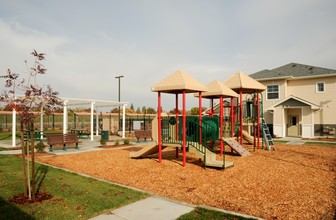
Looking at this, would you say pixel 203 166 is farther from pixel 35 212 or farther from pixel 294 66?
pixel 294 66

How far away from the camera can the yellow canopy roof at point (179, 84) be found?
9.90m

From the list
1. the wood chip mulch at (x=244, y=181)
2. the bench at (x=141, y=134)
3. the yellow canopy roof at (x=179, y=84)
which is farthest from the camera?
the bench at (x=141, y=134)

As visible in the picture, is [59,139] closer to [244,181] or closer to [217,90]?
[217,90]

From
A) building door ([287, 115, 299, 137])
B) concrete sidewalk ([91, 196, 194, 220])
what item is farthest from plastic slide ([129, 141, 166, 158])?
building door ([287, 115, 299, 137])

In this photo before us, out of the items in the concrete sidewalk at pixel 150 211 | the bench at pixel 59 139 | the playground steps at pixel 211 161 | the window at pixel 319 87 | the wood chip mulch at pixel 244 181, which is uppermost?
the window at pixel 319 87

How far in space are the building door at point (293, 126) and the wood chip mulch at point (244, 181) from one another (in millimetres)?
14038

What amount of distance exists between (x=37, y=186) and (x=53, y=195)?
113 centimetres

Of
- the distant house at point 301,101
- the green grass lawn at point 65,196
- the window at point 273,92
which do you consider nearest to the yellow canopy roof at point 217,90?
the green grass lawn at point 65,196

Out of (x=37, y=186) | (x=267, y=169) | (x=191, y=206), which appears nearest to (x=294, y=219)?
(x=191, y=206)

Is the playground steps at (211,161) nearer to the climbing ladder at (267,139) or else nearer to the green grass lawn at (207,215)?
the green grass lawn at (207,215)

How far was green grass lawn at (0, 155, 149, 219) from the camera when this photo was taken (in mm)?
5223

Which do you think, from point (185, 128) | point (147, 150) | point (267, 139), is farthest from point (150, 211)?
point (267, 139)

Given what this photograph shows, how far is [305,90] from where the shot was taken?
25.6m

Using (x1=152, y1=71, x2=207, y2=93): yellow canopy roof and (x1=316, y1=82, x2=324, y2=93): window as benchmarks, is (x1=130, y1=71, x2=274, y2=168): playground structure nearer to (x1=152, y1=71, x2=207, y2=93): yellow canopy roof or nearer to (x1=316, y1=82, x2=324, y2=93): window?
(x1=152, y1=71, x2=207, y2=93): yellow canopy roof
